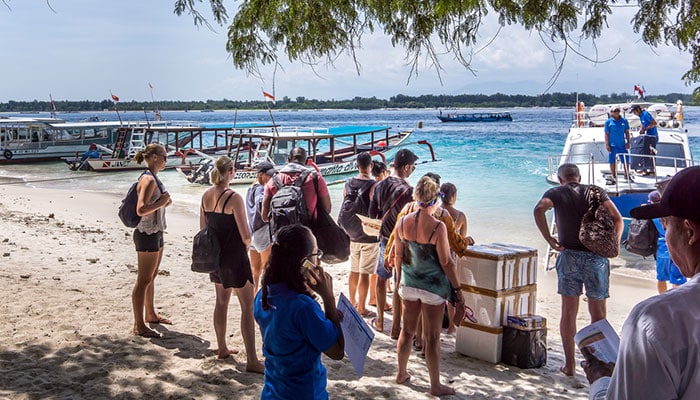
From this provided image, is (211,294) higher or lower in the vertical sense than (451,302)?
lower

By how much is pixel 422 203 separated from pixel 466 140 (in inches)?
2430

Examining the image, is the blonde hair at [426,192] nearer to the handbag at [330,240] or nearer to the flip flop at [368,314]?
the handbag at [330,240]

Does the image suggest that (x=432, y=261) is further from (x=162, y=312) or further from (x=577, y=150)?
(x=577, y=150)

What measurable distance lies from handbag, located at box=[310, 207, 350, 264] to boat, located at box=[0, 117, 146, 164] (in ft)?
113

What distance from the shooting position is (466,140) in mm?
65625

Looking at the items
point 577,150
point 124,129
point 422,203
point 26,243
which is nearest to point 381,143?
point 124,129

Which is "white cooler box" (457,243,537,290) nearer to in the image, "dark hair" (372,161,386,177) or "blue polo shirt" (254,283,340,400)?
"dark hair" (372,161,386,177)

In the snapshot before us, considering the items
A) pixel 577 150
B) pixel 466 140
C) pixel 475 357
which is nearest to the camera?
pixel 475 357

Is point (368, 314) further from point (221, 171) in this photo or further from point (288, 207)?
point (221, 171)

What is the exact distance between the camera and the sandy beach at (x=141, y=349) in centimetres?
522

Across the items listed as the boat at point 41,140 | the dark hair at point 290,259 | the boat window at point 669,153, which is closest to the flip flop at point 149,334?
the dark hair at point 290,259

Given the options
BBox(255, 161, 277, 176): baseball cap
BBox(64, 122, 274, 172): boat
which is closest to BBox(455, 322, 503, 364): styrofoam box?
BBox(255, 161, 277, 176): baseball cap

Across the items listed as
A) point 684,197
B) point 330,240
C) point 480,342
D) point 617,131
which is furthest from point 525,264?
point 617,131

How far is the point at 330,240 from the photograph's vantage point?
19.8 ft
